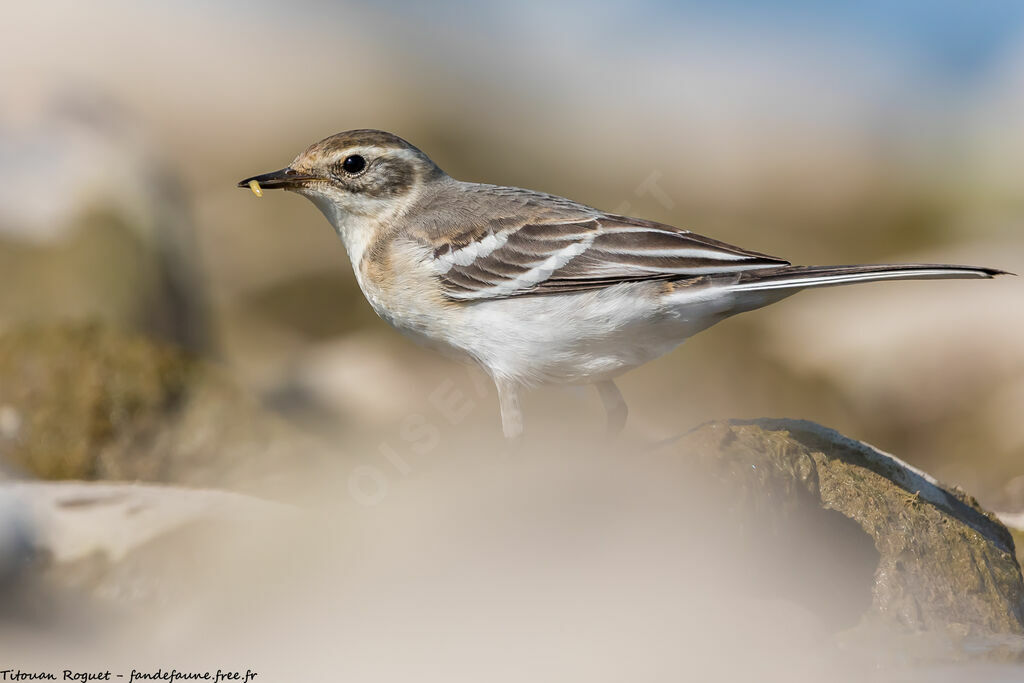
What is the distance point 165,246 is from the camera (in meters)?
15.0

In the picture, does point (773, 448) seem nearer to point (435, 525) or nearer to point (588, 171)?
point (435, 525)

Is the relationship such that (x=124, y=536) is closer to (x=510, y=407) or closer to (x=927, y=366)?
(x=510, y=407)

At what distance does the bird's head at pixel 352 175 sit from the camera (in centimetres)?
836

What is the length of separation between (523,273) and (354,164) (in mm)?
1882

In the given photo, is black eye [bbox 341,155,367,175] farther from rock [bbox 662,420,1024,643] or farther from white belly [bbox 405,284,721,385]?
rock [bbox 662,420,1024,643]

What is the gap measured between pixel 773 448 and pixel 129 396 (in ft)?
22.6

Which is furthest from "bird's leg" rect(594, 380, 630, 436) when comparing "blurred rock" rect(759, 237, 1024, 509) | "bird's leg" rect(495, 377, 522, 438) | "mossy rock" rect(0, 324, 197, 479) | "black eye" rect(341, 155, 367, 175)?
"blurred rock" rect(759, 237, 1024, 509)

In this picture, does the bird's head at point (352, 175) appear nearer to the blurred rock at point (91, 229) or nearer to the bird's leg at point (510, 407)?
the bird's leg at point (510, 407)

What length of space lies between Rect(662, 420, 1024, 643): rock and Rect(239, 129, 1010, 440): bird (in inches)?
37.0

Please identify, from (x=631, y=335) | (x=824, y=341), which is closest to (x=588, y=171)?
(x=824, y=341)

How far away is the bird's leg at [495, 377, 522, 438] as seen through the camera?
7742 mm

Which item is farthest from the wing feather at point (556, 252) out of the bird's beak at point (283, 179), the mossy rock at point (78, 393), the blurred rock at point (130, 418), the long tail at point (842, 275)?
the mossy rock at point (78, 393)

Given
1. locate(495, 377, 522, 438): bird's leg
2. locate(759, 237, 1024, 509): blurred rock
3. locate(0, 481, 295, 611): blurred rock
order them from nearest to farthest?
locate(0, 481, 295, 611): blurred rock < locate(495, 377, 522, 438): bird's leg < locate(759, 237, 1024, 509): blurred rock

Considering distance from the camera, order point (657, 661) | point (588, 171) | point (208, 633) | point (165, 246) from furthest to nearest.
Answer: point (588, 171) → point (165, 246) → point (208, 633) → point (657, 661)
